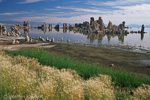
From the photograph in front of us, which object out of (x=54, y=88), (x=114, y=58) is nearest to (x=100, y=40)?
(x=114, y=58)

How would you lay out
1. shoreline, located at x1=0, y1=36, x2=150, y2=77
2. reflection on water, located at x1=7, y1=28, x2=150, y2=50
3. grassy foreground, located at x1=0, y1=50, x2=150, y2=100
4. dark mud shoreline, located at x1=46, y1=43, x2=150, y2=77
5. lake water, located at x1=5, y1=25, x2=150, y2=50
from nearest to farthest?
grassy foreground, located at x1=0, y1=50, x2=150, y2=100 → dark mud shoreline, located at x1=46, y1=43, x2=150, y2=77 → shoreline, located at x1=0, y1=36, x2=150, y2=77 → lake water, located at x1=5, y1=25, x2=150, y2=50 → reflection on water, located at x1=7, y1=28, x2=150, y2=50

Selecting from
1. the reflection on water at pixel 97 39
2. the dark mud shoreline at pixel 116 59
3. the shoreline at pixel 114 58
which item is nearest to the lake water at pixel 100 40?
the reflection on water at pixel 97 39

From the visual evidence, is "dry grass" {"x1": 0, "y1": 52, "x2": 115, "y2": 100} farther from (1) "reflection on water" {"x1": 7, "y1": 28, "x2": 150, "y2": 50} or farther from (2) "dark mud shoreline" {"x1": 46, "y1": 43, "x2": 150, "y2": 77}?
(1) "reflection on water" {"x1": 7, "y1": 28, "x2": 150, "y2": 50}

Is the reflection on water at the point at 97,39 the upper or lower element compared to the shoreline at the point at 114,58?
upper

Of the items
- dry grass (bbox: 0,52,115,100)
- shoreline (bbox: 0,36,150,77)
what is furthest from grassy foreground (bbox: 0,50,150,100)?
shoreline (bbox: 0,36,150,77)

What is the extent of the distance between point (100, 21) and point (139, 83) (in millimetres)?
137520

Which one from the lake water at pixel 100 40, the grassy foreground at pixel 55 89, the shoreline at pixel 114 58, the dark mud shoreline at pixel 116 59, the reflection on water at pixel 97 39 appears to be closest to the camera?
the grassy foreground at pixel 55 89

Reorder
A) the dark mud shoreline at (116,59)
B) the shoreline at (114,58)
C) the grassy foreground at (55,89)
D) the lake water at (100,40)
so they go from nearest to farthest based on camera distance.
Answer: the grassy foreground at (55,89)
the dark mud shoreline at (116,59)
the shoreline at (114,58)
the lake water at (100,40)

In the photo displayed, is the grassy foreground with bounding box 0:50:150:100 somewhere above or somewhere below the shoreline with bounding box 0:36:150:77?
above

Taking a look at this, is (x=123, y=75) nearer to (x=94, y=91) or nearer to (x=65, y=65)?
(x=65, y=65)

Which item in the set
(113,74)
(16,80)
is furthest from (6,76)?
(113,74)

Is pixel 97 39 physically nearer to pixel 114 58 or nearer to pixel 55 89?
pixel 114 58

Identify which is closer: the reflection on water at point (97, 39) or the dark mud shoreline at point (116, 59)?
the dark mud shoreline at point (116, 59)

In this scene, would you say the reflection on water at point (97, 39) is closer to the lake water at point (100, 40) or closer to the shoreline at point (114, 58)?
the lake water at point (100, 40)
